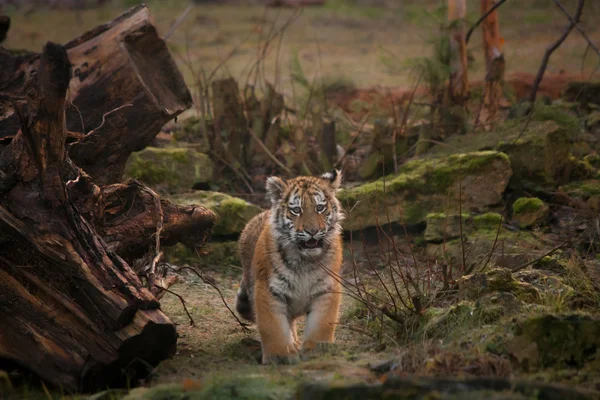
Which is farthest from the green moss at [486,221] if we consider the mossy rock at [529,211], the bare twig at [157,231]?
the bare twig at [157,231]

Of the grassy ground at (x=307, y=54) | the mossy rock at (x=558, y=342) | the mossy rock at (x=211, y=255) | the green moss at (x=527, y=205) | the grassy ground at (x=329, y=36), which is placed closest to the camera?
the mossy rock at (x=558, y=342)

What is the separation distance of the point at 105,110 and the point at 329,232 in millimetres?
2118

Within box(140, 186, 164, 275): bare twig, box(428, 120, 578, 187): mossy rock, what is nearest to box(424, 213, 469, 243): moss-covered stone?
box(428, 120, 578, 187): mossy rock

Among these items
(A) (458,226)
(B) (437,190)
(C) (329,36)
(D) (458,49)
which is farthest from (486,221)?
(C) (329,36)

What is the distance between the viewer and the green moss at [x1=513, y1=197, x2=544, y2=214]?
8344 mm

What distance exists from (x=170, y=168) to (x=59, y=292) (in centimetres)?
425

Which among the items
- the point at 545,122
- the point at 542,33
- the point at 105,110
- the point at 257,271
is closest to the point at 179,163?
the point at 105,110

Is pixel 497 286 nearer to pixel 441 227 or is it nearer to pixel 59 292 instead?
pixel 441 227

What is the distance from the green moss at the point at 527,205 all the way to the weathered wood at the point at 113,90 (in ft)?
12.1

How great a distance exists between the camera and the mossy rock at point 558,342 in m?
4.51

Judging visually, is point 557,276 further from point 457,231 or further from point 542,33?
point 542,33

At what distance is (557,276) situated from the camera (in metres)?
6.11

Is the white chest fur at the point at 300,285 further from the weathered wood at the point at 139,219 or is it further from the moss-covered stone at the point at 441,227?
the moss-covered stone at the point at 441,227

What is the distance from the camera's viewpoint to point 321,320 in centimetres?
572
